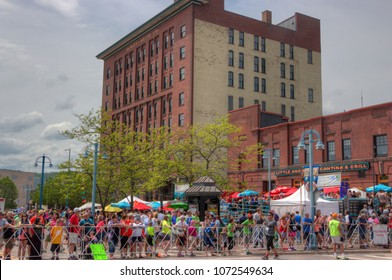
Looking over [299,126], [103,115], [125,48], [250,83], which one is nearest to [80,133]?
[103,115]

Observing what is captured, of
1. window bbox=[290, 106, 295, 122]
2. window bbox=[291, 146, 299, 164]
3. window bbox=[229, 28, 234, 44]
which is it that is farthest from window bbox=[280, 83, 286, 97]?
window bbox=[291, 146, 299, 164]

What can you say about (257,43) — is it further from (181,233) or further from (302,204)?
(181,233)

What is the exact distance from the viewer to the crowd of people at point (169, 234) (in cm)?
1928

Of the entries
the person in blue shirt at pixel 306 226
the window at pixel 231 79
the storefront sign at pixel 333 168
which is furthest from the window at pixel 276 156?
the person in blue shirt at pixel 306 226

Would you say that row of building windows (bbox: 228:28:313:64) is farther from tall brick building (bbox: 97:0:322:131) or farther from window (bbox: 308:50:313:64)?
window (bbox: 308:50:313:64)

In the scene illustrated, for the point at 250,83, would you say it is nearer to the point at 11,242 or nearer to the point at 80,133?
Result: the point at 80,133

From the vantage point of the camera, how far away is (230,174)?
59.7m

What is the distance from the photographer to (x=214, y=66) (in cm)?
6650

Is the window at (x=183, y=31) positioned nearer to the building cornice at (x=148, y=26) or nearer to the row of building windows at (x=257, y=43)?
the building cornice at (x=148, y=26)

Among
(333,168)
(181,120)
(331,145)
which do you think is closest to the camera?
(333,168)

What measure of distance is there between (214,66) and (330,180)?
34.3 metres

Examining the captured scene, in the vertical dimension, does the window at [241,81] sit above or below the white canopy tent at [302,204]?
above

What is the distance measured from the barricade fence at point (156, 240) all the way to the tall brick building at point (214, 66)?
40374 millimetres

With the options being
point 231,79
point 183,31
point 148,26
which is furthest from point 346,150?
point 148,26
